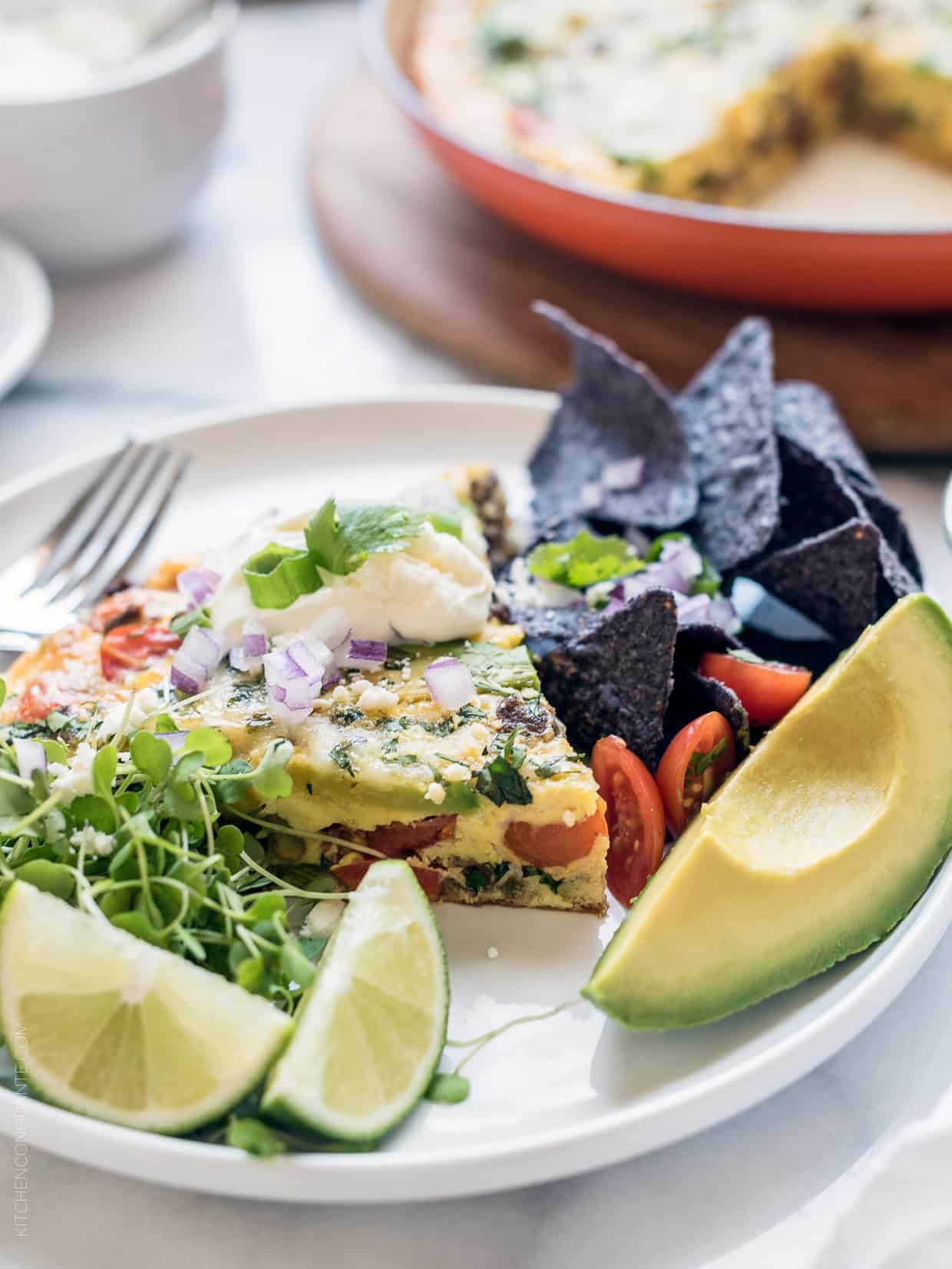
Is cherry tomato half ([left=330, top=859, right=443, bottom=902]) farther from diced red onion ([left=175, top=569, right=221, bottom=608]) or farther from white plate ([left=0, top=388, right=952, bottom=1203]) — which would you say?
diced red onion ([left=175, top=569, right=221, bottom=608])

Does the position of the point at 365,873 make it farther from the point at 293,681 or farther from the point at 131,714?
the point at 131,714

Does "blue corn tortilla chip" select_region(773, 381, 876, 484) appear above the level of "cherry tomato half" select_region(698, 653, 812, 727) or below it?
above

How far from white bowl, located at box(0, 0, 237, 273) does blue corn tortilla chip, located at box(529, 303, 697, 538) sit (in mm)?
1613

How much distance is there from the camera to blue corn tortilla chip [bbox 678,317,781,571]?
2.40 meters

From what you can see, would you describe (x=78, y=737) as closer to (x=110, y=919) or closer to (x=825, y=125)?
(x=110, y=919)

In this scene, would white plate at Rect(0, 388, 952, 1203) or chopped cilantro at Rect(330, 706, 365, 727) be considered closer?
white plate at Rect(0, 388, 952, 1203)

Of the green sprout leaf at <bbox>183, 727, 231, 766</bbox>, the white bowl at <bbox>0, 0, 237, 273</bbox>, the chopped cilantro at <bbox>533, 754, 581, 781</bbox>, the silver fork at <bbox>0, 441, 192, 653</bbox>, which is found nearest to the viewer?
the green sprout leaf at <bbox>183, 727, 231, 766</bbox>

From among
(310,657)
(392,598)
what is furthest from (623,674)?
(310,657)

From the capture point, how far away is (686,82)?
4.42 metres

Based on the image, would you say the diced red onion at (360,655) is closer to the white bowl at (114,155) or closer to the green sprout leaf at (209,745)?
the green sprout leaf at (209,745)

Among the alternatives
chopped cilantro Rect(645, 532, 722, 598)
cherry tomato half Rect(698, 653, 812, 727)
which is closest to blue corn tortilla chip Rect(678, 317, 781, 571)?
chopped cilantro Rect(645, 532, 722, 598)

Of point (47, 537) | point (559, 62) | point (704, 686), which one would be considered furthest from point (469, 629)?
point (559, 62)

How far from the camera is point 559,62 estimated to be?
14.7 feet

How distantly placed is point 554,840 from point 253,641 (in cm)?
57
